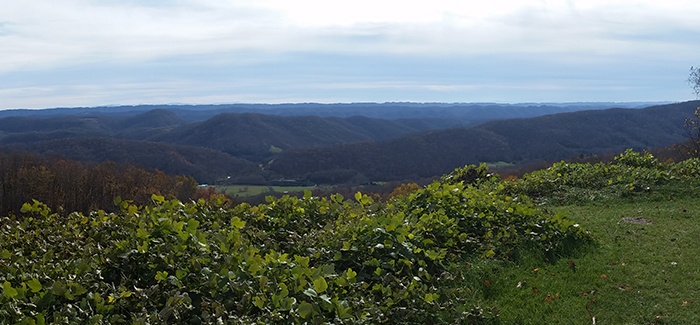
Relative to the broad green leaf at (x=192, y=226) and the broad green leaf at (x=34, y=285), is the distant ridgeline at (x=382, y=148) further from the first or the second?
the broad green leaf at (x=34, y=285)

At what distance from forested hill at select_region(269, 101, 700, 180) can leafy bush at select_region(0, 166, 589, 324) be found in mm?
106326

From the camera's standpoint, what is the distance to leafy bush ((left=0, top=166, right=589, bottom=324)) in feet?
14.9

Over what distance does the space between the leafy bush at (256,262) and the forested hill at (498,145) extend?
349 ft

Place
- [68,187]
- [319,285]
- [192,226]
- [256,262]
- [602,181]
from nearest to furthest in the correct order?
[319,285], [256,262], [192,226], [602,181], [68,187]

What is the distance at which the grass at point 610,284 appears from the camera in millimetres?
6343

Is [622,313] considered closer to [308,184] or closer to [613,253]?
[613,253]

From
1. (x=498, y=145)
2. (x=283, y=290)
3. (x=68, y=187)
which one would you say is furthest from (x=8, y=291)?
(x=498, y=145)

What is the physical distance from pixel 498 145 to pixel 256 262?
13977cm

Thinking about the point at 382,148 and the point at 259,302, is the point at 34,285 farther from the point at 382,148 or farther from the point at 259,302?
the point at 382,148

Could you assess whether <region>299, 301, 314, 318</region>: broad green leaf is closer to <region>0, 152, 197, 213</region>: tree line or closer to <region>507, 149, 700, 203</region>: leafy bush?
<region>507, 149, 700, 203</region>: leafy bush

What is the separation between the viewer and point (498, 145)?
140 metres

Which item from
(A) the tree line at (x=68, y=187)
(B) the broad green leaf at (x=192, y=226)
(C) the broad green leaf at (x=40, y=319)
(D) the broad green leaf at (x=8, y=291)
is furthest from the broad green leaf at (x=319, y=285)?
(A) the tree line at (x=68, y=187)

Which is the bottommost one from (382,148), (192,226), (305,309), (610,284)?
(382,148)

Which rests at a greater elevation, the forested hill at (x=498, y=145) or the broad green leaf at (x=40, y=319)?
the broad green leaf at (x=40, y=319)
